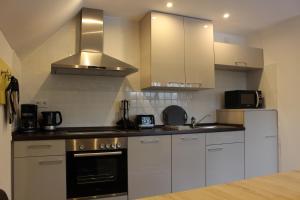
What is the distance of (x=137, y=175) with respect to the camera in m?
2.39

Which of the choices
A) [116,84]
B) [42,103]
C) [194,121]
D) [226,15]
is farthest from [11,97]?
[226,15]

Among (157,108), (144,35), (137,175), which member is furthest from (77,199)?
(144,35)

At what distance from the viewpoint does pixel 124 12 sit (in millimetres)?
2838

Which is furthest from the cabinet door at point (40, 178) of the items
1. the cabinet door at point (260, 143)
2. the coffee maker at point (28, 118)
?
the cabinet door at point (260, 143)

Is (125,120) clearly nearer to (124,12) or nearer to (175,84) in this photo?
(175,84)

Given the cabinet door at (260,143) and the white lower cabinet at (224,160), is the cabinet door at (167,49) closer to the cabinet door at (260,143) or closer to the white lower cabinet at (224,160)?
the white lower cabinet at (224,160)

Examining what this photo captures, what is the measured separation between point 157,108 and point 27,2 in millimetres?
2008

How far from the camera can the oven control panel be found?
2.17 meters

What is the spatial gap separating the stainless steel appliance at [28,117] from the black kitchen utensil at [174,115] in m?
1.58

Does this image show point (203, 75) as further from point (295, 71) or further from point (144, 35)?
point (295, 71)

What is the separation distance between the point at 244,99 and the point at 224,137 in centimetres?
81

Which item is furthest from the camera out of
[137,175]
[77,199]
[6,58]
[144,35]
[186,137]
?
[144,35]

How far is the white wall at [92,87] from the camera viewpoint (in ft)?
8.68

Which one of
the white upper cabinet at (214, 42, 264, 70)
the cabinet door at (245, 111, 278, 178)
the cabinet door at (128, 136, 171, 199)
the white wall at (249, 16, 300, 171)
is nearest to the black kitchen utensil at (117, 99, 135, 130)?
the cabinet door at (128, 136, 171, 199)
